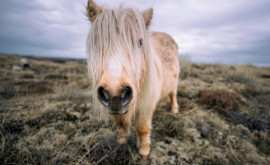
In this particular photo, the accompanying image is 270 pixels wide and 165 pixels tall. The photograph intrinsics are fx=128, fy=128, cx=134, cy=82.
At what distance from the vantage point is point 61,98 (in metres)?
3.67

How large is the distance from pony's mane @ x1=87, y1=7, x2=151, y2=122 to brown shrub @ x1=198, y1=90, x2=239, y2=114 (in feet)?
10.8

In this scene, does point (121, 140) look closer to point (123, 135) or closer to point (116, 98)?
point (123, 135)

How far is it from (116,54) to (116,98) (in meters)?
0.48

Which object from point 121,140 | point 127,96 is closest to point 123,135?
point 121,140

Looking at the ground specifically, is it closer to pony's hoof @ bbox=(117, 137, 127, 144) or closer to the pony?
pony's hoof @ bbox=(117, 137, 127, 144)

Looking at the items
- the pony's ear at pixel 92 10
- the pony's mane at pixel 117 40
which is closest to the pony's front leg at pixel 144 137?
the pony's mane at pixel 117 40

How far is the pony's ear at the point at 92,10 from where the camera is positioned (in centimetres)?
162

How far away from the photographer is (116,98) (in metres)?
1.08

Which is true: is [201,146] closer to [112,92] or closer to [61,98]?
[112,92]

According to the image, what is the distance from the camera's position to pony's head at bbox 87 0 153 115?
1.10m

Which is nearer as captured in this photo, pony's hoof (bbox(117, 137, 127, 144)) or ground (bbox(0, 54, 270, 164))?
ground (bbox(0, 54, 270, 164))

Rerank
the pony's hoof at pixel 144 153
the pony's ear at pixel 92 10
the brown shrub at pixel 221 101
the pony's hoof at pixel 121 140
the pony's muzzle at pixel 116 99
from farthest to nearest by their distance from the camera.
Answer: the brown shrub at pixel 221 101 → the pony's hoof at pixel 121 140 → the pony's hoof at pixel 144 153 → the pony's ear at pixel 92 10 → the pony's muzzle at pixel 116 99

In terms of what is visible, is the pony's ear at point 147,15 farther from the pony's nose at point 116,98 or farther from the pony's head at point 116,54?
the pony's nose at point 116,98

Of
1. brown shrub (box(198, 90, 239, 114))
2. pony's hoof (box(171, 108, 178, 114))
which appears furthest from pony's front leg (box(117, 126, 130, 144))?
brown shrub (box(198, 90, 239, 114))
